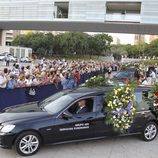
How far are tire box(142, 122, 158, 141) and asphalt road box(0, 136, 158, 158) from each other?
0.13m

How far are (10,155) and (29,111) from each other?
1.10 m

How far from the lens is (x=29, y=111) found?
293 inches

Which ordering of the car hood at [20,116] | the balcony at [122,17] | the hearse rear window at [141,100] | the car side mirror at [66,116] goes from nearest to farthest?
A: 1. the car hood at [20,116]
2. the car side mirror at [66,116]
3. the hearse rear window at [141,100]
4. the balcony at [122,17]

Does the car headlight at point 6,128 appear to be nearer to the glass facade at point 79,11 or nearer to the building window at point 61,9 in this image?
the glass facade at point 79,11

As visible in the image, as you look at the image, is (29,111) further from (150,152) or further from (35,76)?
(35,76)

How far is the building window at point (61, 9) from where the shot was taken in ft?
150

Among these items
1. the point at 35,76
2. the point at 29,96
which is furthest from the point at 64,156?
the point at 35,76

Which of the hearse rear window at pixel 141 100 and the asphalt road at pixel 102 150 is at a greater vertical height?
the hearse rear window at pixel 141 100

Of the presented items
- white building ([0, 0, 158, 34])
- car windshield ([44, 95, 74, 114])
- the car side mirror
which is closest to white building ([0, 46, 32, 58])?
white building ([0, 0, 158, 34])

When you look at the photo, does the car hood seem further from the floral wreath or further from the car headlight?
the floral wreath

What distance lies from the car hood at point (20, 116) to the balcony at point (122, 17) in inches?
1467

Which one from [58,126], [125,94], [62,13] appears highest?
[62,13]

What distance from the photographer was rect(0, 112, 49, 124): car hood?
22.7ft

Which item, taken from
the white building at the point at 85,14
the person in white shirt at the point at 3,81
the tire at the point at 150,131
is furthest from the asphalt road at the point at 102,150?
the white building at the point at 85,14
